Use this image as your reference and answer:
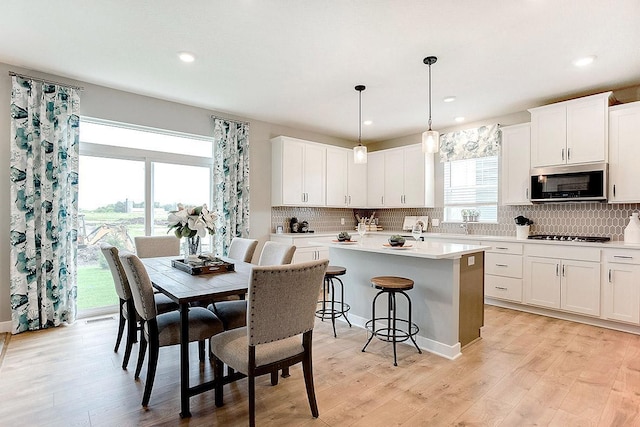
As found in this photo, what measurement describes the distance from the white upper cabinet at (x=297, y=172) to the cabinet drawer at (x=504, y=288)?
2.92 m

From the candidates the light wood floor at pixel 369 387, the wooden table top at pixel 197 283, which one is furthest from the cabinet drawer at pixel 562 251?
the wooden table top at pixel 197 283

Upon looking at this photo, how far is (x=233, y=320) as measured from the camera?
2584 millimetres

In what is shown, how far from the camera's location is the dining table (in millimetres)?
1967

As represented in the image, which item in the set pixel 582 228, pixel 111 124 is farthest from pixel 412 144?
pixel 111 124

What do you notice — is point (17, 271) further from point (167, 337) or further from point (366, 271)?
point (366, 271)

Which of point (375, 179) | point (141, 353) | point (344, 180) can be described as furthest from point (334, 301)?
point (375, 179)

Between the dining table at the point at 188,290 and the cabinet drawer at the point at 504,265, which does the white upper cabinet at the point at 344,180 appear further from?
the dining table at the point at 188,290

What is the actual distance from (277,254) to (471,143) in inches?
153

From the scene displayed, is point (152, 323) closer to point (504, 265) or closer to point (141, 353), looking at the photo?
point (141, 353)

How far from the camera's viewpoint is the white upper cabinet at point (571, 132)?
12.4 ft

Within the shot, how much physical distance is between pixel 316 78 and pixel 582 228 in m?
3.90

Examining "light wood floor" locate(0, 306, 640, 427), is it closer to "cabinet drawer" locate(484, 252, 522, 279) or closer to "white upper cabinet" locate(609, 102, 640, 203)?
"cabinet drawer" locate(484, 252, 522, 279)

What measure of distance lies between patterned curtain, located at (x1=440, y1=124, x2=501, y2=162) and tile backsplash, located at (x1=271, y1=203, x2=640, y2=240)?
0.90 meters

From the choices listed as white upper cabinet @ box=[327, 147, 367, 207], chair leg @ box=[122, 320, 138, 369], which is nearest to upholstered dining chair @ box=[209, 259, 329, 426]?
chair leg @ box=[122, 320, 138, 369]
